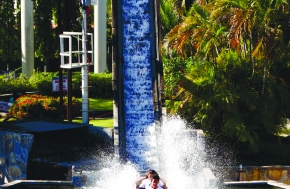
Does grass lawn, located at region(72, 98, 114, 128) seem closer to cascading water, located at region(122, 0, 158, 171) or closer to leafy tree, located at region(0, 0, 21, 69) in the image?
cascading water, located at region(122, 0, 158, 171)

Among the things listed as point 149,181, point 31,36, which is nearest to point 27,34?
point 31,36

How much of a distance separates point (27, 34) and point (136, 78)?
62.5ft

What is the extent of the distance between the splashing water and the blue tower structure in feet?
1.17

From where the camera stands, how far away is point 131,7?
20266mm

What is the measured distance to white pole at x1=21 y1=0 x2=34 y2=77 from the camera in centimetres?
3691

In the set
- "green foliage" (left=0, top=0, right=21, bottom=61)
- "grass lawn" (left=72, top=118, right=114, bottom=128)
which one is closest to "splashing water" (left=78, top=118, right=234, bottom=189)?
"grass lawn" (left=72, top=118, right=114, bottom=128)

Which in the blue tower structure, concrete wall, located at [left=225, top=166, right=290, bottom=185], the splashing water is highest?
the blue tower structure

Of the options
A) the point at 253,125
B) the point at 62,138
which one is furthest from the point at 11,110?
the point at 253,125

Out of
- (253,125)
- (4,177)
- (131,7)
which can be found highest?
(131,7)

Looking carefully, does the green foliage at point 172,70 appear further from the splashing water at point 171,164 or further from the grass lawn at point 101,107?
the splashing water at point 171,164

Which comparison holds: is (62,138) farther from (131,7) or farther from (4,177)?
(131,7)

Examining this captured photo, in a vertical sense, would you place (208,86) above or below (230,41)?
below

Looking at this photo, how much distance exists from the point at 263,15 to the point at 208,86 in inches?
106

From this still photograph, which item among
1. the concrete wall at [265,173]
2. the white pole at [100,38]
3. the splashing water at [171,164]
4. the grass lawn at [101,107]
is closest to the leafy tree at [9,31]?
the white pole at [100,38]
